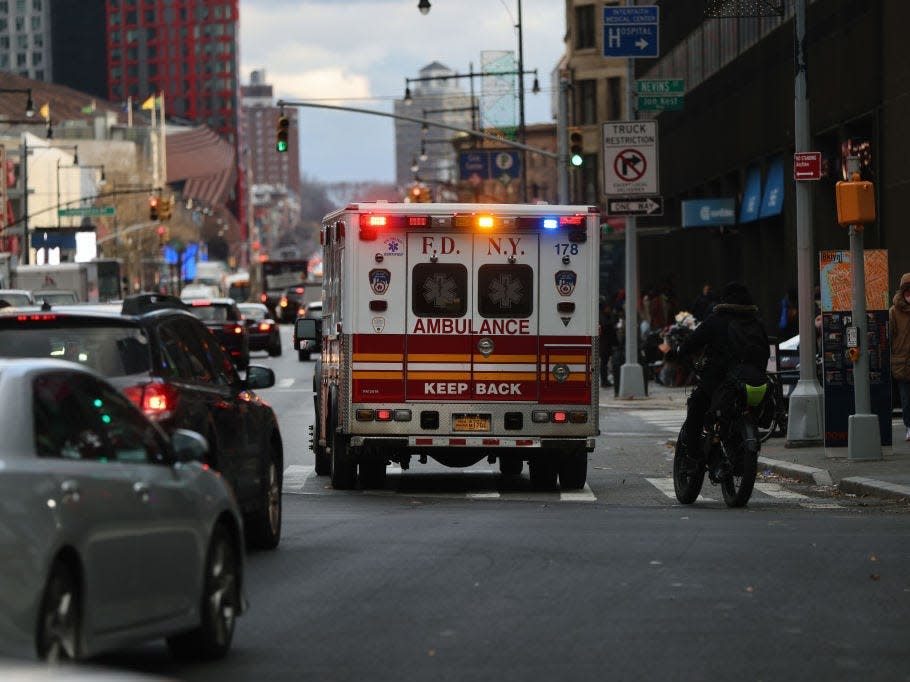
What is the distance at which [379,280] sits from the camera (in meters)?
17.4

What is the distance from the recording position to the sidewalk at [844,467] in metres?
17.1

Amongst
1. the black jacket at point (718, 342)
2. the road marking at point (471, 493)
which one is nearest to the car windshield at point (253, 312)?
the road marking at point (471, 493)

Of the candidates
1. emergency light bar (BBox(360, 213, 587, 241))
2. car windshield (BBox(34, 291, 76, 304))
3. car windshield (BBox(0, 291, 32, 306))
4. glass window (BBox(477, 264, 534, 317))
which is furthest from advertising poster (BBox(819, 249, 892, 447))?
car windshield (BBox(34, 291, 76, 304))

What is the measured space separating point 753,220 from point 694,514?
105ft

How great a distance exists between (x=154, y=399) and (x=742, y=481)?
6.09 metres

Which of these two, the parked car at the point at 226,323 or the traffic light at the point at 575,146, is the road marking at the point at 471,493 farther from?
the parked car at the point at 226,323

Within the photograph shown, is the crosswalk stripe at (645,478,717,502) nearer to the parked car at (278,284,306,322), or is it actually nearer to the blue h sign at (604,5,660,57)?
the blue h sign at (604,5,660,57)

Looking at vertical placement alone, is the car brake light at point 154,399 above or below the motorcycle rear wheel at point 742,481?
above

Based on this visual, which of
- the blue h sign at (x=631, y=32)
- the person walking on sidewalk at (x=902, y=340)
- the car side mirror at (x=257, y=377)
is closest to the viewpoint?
the car side mirror at (x=257, y=377)

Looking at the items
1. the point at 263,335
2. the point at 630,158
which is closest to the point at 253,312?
the point at 263,335

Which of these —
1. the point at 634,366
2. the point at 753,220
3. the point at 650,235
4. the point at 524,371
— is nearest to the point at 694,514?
the point at 524,371

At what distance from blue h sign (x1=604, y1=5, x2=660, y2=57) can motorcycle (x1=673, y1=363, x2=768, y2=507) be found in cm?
1636

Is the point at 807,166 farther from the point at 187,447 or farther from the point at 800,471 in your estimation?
the point at 187,447

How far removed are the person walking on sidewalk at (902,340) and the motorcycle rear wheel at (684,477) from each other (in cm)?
584
